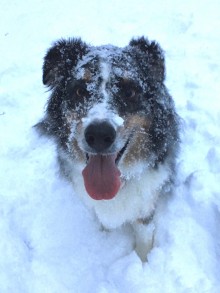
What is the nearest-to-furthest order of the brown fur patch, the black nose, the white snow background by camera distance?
the black nose
the brown fur patch
the white snow background

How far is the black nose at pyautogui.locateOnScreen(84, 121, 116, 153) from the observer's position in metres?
2.71

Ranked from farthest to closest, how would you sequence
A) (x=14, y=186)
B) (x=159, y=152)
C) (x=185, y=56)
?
(x=185, y=56)
(x=14, y=186)
(x=159, y=152)

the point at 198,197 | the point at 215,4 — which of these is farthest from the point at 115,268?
the point at 215,4

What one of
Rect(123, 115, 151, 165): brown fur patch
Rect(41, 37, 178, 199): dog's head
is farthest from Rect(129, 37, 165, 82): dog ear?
Rect(123, 115, 151, 165): brown fur patch

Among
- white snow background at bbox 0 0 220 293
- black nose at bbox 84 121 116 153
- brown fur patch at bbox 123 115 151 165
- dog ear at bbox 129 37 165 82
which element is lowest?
white snow background at bbox 0 0 220 293

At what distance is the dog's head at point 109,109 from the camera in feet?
9.43

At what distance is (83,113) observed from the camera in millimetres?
2965

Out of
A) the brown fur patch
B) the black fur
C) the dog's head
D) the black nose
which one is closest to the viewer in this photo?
the black nose

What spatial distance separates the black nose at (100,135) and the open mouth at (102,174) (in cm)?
23

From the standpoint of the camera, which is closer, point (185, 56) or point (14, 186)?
point (14, 186)

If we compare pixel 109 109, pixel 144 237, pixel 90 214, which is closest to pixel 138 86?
pixel 109 109

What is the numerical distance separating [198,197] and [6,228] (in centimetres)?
202

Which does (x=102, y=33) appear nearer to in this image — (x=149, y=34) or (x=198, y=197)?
(x=149, y=34)

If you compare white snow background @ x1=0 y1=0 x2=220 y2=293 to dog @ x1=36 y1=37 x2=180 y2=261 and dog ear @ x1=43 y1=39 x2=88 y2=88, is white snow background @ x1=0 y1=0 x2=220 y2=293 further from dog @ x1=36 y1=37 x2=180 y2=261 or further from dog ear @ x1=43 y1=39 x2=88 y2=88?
dog ear @ x1=43 y1=39 x2=88 y2=88
